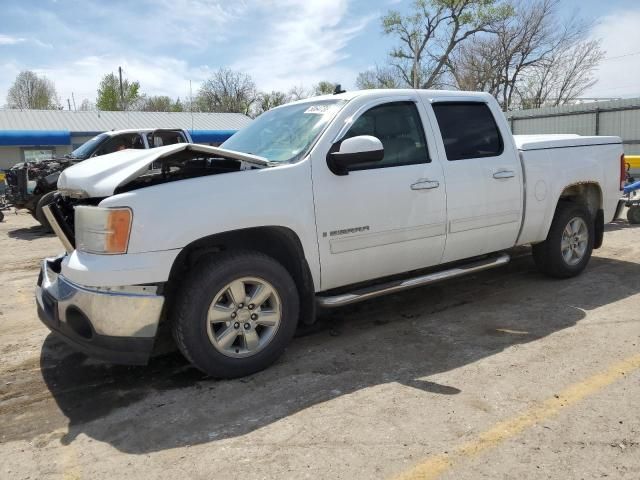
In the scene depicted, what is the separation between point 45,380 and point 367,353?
236 cm

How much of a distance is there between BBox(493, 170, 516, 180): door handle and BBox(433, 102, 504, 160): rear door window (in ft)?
0.59

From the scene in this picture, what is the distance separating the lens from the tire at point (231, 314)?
345 centimetres

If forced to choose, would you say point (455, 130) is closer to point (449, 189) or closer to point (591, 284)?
point (449, 189)

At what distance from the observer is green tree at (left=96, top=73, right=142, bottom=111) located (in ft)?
180

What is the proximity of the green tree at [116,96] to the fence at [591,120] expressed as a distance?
41.6 meters

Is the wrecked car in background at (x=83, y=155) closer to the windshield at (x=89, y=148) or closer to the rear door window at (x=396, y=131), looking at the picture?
the windshield at (x=89, y=148)

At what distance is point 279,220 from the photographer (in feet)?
12.1

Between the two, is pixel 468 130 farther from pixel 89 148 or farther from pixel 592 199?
pixel 89 148

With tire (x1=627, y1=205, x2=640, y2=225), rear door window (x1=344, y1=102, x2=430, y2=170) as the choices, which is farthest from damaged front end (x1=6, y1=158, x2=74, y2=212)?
tire (x1=627, y1=205, x2=640, y2=225)

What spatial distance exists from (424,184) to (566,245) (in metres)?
2.48

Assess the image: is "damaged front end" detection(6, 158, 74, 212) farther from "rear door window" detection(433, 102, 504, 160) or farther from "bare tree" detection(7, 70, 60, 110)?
Answer: "bare tree" detection(7, 70, 60, 110)

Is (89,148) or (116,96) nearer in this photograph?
(89,148)

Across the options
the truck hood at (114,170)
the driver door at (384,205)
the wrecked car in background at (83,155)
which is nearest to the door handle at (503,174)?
the driver door at (384,205)

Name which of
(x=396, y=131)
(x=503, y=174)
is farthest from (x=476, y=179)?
(x=396, y=131)
